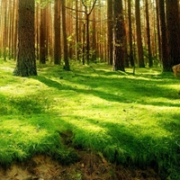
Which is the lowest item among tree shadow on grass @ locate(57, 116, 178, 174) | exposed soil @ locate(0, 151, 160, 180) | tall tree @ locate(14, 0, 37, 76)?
exposed soil @ locate(0, 151, 160, 180)

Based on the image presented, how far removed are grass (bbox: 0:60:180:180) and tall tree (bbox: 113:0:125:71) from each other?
7177 millimetres

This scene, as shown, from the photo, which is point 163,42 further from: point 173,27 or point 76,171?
point 76,171

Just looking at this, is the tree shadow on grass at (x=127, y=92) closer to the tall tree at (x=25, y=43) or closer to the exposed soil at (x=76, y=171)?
the tall tree at (x=25, y=43)

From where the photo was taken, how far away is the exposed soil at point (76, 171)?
4.58 metres

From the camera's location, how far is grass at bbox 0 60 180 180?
505 cm

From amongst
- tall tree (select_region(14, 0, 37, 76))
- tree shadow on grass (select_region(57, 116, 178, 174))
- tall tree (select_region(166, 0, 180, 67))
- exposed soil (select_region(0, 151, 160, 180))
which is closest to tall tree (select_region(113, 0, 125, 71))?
tall tree (select_region(166, 0, 180, 67))

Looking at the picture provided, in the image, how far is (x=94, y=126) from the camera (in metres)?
5.76

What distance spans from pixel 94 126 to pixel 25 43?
24.2 feet

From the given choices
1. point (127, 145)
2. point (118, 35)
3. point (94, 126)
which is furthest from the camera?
point (118, 35)

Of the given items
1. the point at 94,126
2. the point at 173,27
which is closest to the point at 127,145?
the point at 94,126

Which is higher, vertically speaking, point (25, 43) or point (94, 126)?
point (25, 43)

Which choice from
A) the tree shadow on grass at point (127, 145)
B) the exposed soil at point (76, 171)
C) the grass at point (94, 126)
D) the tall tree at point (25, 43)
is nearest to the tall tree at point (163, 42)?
the grass at point (94, 126)

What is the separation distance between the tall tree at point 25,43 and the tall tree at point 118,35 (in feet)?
16.4

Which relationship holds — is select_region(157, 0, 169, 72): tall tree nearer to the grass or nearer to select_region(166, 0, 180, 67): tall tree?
select_region(166, 0, 180, 67): tall tree
